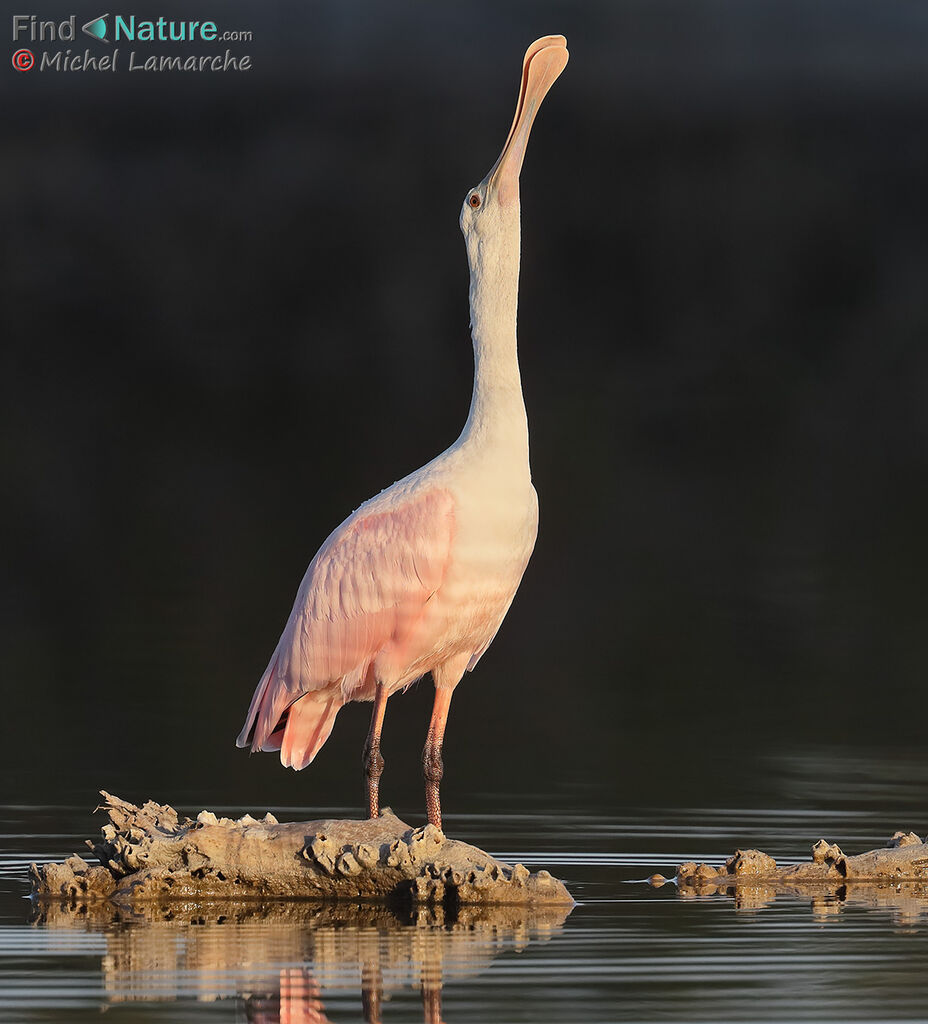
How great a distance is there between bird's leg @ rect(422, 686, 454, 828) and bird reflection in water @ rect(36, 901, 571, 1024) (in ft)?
5.09

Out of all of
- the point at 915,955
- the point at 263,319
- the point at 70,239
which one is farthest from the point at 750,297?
the point at 915,955

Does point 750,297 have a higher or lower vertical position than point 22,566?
higher

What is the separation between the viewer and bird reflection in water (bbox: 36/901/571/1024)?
30.6 feet

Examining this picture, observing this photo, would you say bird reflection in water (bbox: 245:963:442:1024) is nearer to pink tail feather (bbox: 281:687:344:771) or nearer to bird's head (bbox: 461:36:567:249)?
pink tail feather (bbox: 281:687:344:771)

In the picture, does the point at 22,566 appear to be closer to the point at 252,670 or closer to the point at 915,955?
the point at 252,670

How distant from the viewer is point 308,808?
13.8m

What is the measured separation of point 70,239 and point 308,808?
120 feet

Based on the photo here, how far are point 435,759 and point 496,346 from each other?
192 cm

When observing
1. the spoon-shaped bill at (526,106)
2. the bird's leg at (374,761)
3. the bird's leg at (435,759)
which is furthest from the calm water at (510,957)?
the spoon-shaped bill at (526,106)

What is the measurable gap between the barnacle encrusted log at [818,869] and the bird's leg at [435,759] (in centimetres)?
147

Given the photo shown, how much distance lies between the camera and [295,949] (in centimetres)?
1019

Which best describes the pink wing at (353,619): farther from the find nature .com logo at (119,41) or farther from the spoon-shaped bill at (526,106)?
the find nature .com logo at (119,41)

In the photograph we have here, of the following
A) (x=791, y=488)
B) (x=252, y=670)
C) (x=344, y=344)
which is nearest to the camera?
(x=252, y=670)

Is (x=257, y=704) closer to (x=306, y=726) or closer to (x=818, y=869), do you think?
(x=306, y=726)
